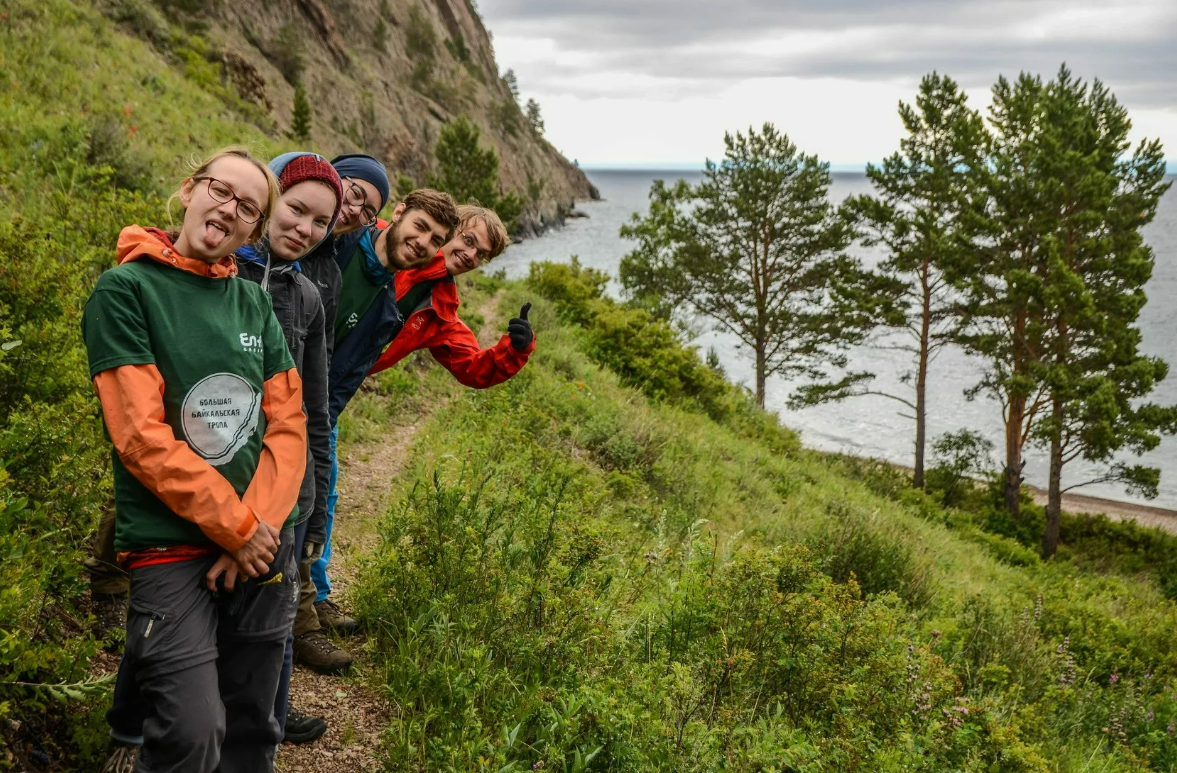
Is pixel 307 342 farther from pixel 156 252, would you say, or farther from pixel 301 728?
pixel 301 728

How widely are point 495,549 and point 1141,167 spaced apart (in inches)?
898

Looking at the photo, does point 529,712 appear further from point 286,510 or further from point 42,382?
point 42,382

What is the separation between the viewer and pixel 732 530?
8.76m

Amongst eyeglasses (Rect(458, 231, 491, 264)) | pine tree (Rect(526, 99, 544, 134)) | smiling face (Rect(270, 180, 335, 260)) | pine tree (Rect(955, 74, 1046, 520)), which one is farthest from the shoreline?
pine tree (Rect(526, 99, 544, 134))

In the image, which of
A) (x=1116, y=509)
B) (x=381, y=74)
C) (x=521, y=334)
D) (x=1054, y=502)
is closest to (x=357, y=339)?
(x=521, y=334)

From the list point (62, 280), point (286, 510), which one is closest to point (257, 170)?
point (286, 510)

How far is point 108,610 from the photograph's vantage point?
315 cm

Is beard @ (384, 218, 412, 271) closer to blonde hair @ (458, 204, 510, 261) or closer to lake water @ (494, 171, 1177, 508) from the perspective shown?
blonde hair @ (458, 204, 510, 261)

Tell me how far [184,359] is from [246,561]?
1.80ft

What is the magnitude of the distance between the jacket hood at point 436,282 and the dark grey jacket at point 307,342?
96 centimetres

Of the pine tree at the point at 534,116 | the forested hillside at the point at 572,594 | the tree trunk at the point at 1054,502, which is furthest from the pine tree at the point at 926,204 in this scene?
the pine tree at the point at 534,116

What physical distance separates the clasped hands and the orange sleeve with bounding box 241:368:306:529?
68 mm

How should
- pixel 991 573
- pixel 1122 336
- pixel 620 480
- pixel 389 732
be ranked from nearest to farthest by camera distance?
pixel 389 732
pixel 620 480
pixel 991 573
pixel 1122 336

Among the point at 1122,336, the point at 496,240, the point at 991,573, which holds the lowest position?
the point at 991,573
